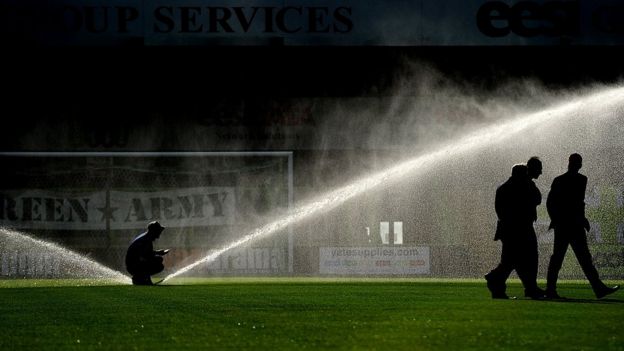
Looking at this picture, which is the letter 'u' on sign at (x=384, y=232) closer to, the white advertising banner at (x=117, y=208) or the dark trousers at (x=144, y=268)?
the white advertising banner at (x=117, y=208)

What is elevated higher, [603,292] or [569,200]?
[569,200]

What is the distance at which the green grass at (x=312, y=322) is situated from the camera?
7961 mm

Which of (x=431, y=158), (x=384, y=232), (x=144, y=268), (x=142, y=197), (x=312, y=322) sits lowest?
(x=312, y=322)

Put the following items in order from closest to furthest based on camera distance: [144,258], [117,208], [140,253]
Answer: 1. [140,253]
2. [144,258]
3. [117,208]

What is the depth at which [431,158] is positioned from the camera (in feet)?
96.9

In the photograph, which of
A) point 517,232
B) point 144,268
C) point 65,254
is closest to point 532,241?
point 517,232

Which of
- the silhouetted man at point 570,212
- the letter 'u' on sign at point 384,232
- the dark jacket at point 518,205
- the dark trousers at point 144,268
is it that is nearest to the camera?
the silhouetted man at point 570,212

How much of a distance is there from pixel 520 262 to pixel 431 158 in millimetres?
16809

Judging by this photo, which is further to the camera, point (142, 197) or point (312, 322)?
point (142, 197)

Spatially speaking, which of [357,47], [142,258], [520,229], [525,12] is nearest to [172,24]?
[357,47]

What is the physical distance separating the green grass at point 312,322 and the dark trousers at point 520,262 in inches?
13.7

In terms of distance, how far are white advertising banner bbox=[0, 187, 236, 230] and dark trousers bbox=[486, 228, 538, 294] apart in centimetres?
1512

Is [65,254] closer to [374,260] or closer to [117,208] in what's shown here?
[117,208]

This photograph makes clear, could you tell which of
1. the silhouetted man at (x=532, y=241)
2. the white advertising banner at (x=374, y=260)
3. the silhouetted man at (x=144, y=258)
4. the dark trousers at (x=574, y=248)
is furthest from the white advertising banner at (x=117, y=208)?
the dark trousers at (x=574, y=248)
